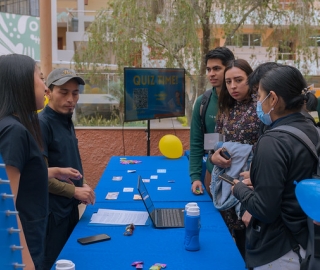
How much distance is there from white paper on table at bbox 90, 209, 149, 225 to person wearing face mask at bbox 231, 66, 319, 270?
30.5 inches

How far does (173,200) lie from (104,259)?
3.23ft

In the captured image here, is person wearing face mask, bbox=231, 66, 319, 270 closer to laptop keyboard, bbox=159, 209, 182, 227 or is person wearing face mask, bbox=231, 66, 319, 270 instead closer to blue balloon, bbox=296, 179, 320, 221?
blue balloon, bbox=296, 179, 320, 221

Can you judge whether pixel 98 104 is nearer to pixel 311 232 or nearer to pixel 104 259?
pixel 104 259

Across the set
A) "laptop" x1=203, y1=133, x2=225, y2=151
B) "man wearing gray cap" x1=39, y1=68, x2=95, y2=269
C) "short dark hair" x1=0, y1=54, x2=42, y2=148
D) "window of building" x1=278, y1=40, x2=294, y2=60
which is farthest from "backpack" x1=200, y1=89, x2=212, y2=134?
"window of building" x1=278, y1=40, x2=294, y2=60

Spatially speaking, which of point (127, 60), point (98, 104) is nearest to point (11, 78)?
point (98, 104)

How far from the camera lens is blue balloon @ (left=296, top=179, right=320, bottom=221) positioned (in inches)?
50.6

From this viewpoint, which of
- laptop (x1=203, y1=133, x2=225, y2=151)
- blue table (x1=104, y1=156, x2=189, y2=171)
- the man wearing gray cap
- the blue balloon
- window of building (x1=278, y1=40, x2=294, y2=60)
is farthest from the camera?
window of building (x1=278, y1=40, x2=294, y2=60)

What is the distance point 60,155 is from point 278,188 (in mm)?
1233

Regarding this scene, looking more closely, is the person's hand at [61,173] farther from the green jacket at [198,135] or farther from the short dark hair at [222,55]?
the short dark hair at [222,55]

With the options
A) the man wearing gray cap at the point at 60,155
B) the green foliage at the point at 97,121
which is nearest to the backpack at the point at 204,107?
the man wearing gray cap at the point at 60,155

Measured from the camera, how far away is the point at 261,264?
1622 millimetres

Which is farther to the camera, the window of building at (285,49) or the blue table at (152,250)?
the window of building at (285,49)

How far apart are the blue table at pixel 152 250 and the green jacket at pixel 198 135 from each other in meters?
0.68

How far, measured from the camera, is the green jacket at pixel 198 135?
2.91m
